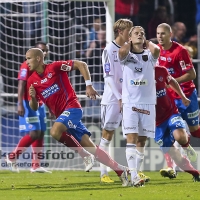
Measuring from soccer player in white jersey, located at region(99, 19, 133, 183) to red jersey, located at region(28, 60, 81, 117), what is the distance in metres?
0.50

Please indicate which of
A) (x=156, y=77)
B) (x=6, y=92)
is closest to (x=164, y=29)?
(x=156, y=77)

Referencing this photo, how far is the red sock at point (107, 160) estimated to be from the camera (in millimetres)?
9750

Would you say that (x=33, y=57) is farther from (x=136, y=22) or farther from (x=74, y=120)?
(x=136, y=22)

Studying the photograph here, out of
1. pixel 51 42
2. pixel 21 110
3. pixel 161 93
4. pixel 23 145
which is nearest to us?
pixel 161 93

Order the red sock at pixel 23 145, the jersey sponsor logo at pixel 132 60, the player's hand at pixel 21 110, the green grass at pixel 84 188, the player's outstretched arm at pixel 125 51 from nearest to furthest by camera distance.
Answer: the green grass at pixel 84 188
the player's outstretched arm at pixel 125 51
the jersey sponsor logo at pixel 132 60
the player's hand at pixel 21 110
the red sock at pixel 23 145

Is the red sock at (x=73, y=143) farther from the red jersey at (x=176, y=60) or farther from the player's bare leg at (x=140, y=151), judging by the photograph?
the red jersey at (x=176, y=60)

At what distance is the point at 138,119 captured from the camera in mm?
9141

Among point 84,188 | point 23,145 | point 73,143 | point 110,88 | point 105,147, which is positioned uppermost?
point 110,88

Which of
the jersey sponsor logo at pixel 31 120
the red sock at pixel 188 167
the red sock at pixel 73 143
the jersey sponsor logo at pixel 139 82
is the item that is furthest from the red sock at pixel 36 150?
the jersey sponsor logo at pixel 139 82

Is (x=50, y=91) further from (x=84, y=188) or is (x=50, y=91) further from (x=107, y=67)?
(x=84, y=188)

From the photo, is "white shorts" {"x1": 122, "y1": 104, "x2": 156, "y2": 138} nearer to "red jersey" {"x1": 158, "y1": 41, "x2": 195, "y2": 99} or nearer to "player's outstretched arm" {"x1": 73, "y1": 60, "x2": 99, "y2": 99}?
"player's outstretched arm" {"x1": 73, "y1": 60, "x2": 99, "y2": 99}

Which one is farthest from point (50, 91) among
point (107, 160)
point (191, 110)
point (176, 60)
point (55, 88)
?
point (191, 110)

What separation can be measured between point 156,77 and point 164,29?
1.06m

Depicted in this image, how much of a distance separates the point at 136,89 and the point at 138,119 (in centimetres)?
38
